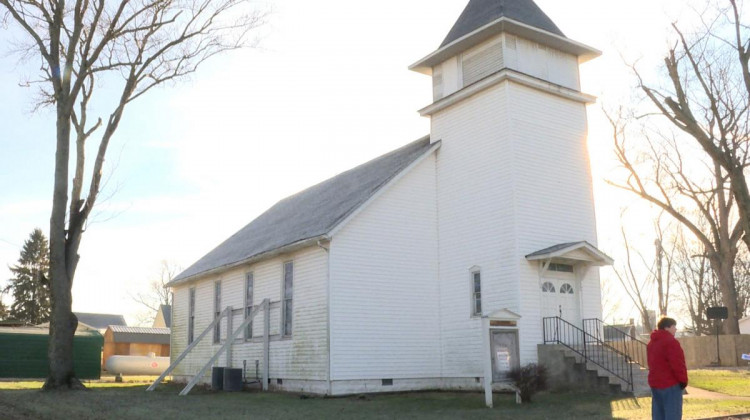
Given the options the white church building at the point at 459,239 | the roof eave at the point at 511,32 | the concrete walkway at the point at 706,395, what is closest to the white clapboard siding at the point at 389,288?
the white church building at the point at 459,239

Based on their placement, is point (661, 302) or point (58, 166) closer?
point (58, 166)

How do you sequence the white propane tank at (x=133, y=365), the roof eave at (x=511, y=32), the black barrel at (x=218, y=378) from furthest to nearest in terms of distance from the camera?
the white propane tank at (x=133, y=365)
the black barrel at (x=218, y=378)
the roof eave at (x=511, y=32)

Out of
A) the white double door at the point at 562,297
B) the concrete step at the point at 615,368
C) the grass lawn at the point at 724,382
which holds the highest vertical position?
the white double door at the point at 562,297

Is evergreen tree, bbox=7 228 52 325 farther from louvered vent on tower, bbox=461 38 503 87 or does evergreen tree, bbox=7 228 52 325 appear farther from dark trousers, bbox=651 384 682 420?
dark trousers, bbox=651 384 682 420

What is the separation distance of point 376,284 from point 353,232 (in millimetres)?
1684

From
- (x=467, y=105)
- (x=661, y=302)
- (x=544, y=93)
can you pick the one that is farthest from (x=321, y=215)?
(x=661, y=302)

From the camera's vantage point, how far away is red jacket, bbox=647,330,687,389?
31.0ft

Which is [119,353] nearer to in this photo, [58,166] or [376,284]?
[58,166]

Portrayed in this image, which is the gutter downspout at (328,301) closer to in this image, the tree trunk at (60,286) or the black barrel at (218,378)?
the black barrel at (218,378)

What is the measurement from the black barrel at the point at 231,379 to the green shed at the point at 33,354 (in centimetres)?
1523

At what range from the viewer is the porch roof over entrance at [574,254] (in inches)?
763

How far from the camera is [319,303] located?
20234 mm

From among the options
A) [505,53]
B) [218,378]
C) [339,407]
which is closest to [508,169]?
[505,53]

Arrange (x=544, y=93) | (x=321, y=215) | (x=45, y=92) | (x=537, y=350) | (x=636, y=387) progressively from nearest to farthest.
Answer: (x=636, y=387) → (x=537, y=350) → (x=544, y=93) → (x=321, y=215) → (x=45, y=92)
